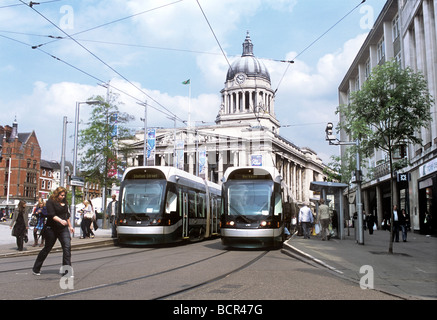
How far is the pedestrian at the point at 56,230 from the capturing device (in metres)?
8.71

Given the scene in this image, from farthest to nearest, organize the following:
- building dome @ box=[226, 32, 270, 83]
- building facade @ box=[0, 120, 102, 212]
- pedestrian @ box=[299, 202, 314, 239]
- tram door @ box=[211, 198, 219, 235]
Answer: building dome @ box=[226, 32, 270, 83] < building facade @ box=[0, 120, 102, 212] < tram door @ box=[211, 198, 219, 235] < pedestrian @ box=[299, 202, 314, 239]

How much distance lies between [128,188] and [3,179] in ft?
290

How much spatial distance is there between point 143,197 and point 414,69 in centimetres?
2259

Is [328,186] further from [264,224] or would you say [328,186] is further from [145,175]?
[145,175]

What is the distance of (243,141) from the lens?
85.2 m

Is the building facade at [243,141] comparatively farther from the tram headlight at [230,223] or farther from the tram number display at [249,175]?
the tram headlight at [230,223]

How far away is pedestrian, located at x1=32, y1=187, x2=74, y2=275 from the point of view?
8711mm

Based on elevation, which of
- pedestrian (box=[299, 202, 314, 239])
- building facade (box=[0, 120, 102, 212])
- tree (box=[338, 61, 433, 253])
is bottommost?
pedestrian (box=[299, 202, 314, 239])

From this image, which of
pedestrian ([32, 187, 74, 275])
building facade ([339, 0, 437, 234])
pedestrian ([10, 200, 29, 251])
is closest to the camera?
pedestrian ([32, 187, 74, 275])

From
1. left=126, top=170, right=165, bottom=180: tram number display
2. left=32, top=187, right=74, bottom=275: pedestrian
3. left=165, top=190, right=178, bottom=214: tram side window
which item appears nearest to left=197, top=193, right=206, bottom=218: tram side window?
left=165, top=190, right=178, bottom=214: tram side window

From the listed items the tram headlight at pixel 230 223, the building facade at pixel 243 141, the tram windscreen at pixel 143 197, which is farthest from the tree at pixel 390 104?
the building facade at pixel 243 141

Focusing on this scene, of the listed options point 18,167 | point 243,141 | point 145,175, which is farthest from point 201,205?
point 18,167

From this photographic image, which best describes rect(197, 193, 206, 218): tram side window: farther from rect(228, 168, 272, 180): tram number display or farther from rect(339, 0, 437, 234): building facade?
rect(339, 0, 437, 234): building facade

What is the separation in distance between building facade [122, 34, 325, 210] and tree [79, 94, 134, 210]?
33.6m
